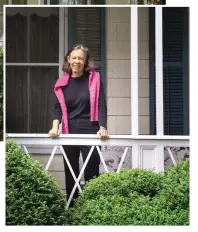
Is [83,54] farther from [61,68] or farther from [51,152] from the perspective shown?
[51,152]

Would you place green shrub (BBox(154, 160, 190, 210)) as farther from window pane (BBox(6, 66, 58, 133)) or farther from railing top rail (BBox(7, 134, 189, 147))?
window pane (BBox(6, 66, 58, 133))

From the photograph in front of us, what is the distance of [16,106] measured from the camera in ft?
21.9

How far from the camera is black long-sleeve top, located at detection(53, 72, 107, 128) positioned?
21.8 ft

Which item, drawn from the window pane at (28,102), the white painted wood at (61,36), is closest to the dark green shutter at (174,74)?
the white painted wood at (61,36)

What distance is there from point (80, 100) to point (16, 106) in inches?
21.2

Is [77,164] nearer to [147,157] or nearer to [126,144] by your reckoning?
[126,144]

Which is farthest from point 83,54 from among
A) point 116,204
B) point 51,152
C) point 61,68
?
point 116,204

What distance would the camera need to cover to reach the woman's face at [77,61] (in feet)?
21.9

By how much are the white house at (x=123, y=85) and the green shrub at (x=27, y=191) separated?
152 mm

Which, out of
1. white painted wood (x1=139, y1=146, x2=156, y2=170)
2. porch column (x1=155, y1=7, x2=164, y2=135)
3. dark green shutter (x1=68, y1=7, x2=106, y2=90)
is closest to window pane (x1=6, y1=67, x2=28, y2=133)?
dark green shutter (x1=68, y1=7, x2=106, y2=90)

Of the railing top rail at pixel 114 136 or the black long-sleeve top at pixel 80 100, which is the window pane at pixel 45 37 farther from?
the railing top rail at pixel 114 136

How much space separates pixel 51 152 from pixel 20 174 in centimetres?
33

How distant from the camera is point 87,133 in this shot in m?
6.70

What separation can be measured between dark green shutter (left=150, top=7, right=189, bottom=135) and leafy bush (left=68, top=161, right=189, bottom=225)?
1.34ft
